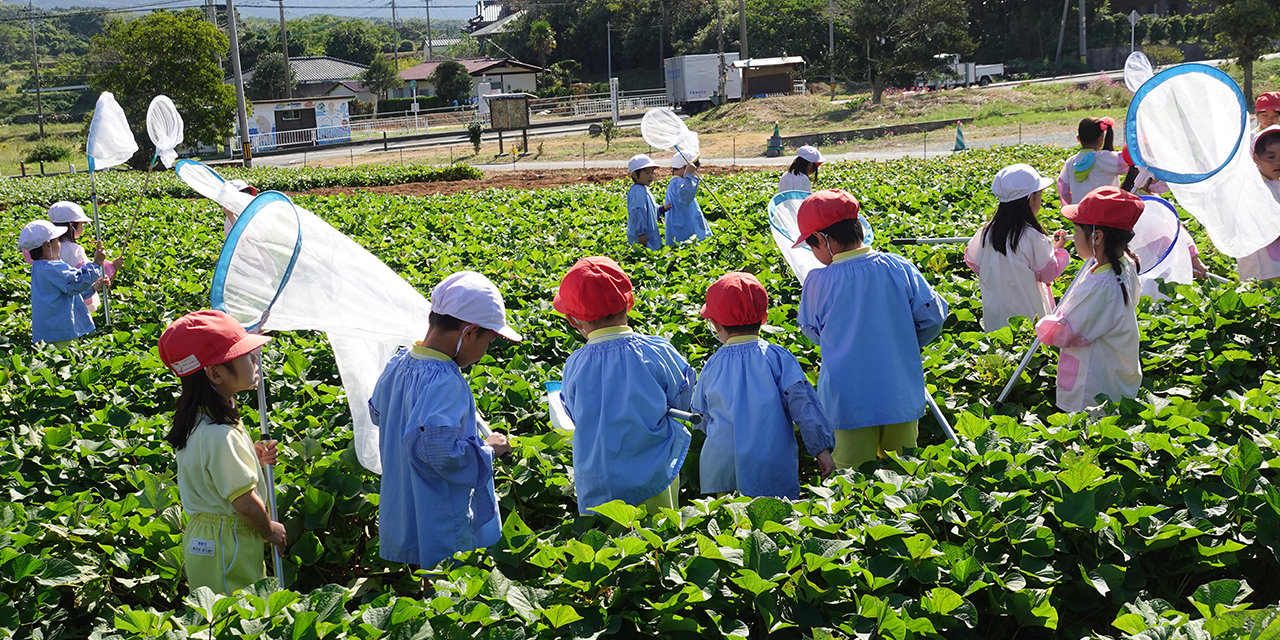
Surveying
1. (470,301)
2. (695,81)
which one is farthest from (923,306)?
(695,81)

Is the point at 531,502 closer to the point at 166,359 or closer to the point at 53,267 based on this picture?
the point at 166,359

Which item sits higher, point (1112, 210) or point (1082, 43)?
point (1082, 43)

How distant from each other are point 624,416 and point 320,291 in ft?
3.56

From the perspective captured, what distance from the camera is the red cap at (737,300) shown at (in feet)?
11.7

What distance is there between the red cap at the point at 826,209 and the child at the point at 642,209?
5.13 m

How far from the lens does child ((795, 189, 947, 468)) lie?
12.7 feet

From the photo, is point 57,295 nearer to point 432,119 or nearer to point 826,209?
point 826,209

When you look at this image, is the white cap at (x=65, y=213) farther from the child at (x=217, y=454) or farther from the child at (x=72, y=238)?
the child at (x=217, y=454)

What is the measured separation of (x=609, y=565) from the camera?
8.45 ft

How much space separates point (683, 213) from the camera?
31.8 feet

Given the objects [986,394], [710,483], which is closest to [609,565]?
[710,483]

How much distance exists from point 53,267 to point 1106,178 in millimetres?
7835

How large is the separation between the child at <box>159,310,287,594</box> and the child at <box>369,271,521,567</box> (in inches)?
14.9

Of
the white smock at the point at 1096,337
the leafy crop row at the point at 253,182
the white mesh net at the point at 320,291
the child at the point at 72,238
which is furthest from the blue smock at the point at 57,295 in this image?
the leafy crop row at the point at 253,182
